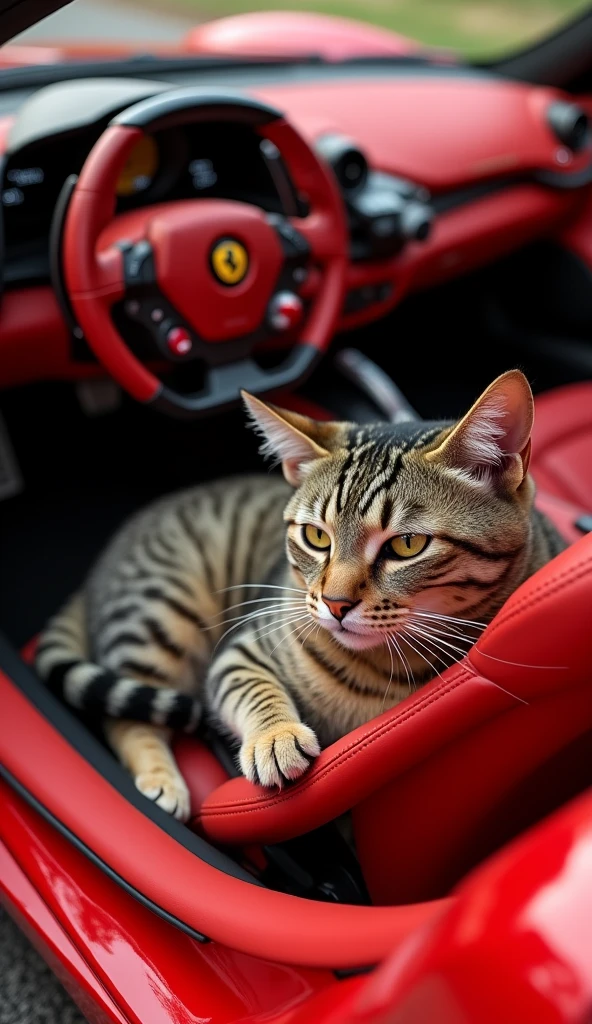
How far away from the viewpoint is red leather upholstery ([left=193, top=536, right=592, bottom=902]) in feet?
2.36

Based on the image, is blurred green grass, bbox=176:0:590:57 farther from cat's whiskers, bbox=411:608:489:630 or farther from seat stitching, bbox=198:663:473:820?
seat stitching, bbox=198:663:473:820

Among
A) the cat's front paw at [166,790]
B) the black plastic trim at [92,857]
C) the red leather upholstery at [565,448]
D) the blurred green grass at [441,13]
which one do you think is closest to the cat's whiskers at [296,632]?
the cat's front paw at [166,790]

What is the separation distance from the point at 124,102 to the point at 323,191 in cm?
36

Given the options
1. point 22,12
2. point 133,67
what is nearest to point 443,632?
point 22,12

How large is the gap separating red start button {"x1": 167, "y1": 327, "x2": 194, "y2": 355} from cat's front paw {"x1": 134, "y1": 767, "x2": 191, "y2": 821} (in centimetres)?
64

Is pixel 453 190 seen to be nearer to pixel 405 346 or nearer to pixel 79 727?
pixel 405 346

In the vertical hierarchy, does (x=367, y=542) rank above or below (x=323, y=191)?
below

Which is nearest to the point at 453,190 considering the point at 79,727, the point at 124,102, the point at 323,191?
the point at 323,191

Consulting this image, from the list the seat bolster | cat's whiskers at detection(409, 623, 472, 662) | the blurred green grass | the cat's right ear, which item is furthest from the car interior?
the blurred green grass

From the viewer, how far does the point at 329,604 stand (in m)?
0.97

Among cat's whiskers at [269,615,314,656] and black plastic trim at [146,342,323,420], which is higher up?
black plastic trim at [146,342,323,420]

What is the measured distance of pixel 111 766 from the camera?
3.71 ft

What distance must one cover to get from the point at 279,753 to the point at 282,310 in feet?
2.60

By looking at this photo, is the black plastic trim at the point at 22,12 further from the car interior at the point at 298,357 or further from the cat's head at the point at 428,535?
the cat's head at the point at 428,535
